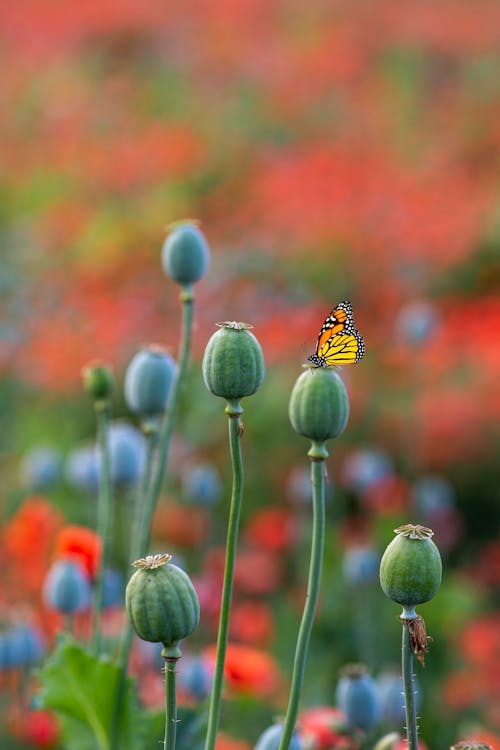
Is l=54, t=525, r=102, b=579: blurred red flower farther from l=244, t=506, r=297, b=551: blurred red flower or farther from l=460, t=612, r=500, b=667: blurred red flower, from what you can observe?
l=244, t=506, r=297, b=551: blurred red flower

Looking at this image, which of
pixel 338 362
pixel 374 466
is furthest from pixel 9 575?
pixel 338 362

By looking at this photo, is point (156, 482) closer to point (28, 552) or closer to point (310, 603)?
point (310, 603)

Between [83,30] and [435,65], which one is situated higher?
[83,30]

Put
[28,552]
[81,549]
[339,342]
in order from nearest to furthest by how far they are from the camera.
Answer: [339,342] < [81,549] < [28,552]

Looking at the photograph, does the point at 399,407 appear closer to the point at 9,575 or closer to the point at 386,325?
the point at 386,325

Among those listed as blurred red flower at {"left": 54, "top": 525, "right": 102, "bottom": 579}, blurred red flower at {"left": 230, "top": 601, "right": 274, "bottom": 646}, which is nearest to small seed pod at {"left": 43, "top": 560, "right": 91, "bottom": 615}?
blurred red flower at {"left": 54, "top": 525, "right": 102, "bottom": 579}

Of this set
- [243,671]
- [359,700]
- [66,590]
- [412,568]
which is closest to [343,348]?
[412,568]

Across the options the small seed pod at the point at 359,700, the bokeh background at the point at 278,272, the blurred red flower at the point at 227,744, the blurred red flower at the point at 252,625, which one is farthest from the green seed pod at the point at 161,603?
the blurred red flower at the point at 252,625

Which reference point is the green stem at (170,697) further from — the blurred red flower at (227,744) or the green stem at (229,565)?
the blurred red flower at (227,744)
